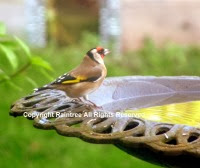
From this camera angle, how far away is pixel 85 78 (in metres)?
1.71

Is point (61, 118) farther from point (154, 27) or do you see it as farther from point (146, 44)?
point (154, 27)

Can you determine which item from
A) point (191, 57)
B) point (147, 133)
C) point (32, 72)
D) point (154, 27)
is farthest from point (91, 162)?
point (154, 27)

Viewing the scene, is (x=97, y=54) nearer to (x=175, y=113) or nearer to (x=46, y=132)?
(x=175, y=113)

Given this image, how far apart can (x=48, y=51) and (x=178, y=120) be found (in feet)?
10.4

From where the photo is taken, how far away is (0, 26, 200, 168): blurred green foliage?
2167 mm

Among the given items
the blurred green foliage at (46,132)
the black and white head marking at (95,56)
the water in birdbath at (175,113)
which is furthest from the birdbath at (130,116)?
the blurred green foliage at (46,132)

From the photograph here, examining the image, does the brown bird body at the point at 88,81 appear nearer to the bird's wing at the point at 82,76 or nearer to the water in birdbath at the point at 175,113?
the bird's wing at the point at 82,76

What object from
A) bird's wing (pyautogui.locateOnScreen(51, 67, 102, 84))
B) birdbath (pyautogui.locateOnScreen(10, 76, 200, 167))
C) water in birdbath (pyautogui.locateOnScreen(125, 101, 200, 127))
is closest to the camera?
birdbath (pyautogui.locateOnScreen(10, 76, 200, 167))

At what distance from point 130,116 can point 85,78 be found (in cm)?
16

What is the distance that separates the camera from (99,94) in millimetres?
1959

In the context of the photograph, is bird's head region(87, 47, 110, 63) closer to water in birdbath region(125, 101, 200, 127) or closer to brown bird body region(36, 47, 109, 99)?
brown bird body region(36, 47, 109, 99)

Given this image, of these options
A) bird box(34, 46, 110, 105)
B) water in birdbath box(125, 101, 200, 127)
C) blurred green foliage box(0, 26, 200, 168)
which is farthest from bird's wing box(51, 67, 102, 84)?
blurred green foliage box(0, 26, 200, 168)

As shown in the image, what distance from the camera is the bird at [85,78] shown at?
67.2 inches

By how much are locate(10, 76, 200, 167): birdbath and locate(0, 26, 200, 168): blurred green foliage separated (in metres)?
0.24
